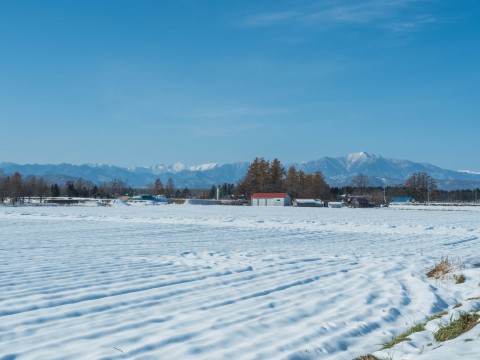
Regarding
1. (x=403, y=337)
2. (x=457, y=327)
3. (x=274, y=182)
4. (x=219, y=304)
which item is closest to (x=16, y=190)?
(x=274, y=182)

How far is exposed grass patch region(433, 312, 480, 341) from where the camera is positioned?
4.42m

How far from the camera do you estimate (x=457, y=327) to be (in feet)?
15.1

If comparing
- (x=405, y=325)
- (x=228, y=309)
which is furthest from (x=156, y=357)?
(x=405, y=325)

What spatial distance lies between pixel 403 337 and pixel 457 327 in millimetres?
565

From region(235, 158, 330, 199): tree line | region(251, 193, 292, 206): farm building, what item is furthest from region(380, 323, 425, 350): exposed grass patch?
region(235, 158, 330, 199): tree line

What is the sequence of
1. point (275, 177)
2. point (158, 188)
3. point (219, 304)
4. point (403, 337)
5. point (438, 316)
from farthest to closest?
point (158, 188)
point (275, 177)
point (219, 304)
point (438, 316)
point (403, 337)

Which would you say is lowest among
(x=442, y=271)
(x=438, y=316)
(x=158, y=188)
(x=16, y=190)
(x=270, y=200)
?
(x=438, y=316)

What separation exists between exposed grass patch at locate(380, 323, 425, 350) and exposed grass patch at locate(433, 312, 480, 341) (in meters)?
0.21

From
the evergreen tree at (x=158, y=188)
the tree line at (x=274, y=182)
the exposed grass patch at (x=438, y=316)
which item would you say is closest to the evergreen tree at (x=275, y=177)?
the tree line at (x=274, y=182)

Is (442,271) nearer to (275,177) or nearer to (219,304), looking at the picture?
(219,304)

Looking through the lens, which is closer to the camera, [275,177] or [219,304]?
[219,304]

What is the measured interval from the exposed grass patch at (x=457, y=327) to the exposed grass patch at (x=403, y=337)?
21 cm

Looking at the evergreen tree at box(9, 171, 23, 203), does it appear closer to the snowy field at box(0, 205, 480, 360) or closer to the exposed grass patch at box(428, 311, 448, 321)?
the snowy field at box(0, 205, 480, 360)

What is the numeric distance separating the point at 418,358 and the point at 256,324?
65.8 inches
